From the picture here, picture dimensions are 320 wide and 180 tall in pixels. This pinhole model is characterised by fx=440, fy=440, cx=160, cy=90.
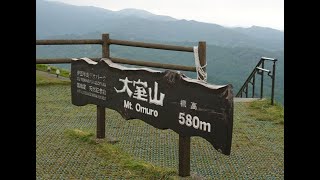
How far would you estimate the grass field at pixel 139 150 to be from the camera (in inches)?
173

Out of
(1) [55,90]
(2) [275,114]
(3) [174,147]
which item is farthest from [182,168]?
(1) [55,90]

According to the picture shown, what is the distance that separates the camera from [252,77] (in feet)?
29.8

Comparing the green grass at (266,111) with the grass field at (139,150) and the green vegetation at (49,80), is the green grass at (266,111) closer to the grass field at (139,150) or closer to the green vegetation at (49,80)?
the grass field at (139,150)

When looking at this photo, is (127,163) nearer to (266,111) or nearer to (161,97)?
(161,97)

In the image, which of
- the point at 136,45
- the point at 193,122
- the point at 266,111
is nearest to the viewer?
the point at 193,122

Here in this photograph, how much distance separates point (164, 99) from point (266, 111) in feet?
11.8

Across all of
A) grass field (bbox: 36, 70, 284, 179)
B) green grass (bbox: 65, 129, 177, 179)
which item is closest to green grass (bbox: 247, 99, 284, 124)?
grass field (bbox: 36, 70, 284, 179)

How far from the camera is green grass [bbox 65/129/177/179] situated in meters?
4.28

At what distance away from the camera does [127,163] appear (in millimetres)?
4590

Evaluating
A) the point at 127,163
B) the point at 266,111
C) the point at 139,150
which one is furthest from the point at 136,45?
the point at 127,163
